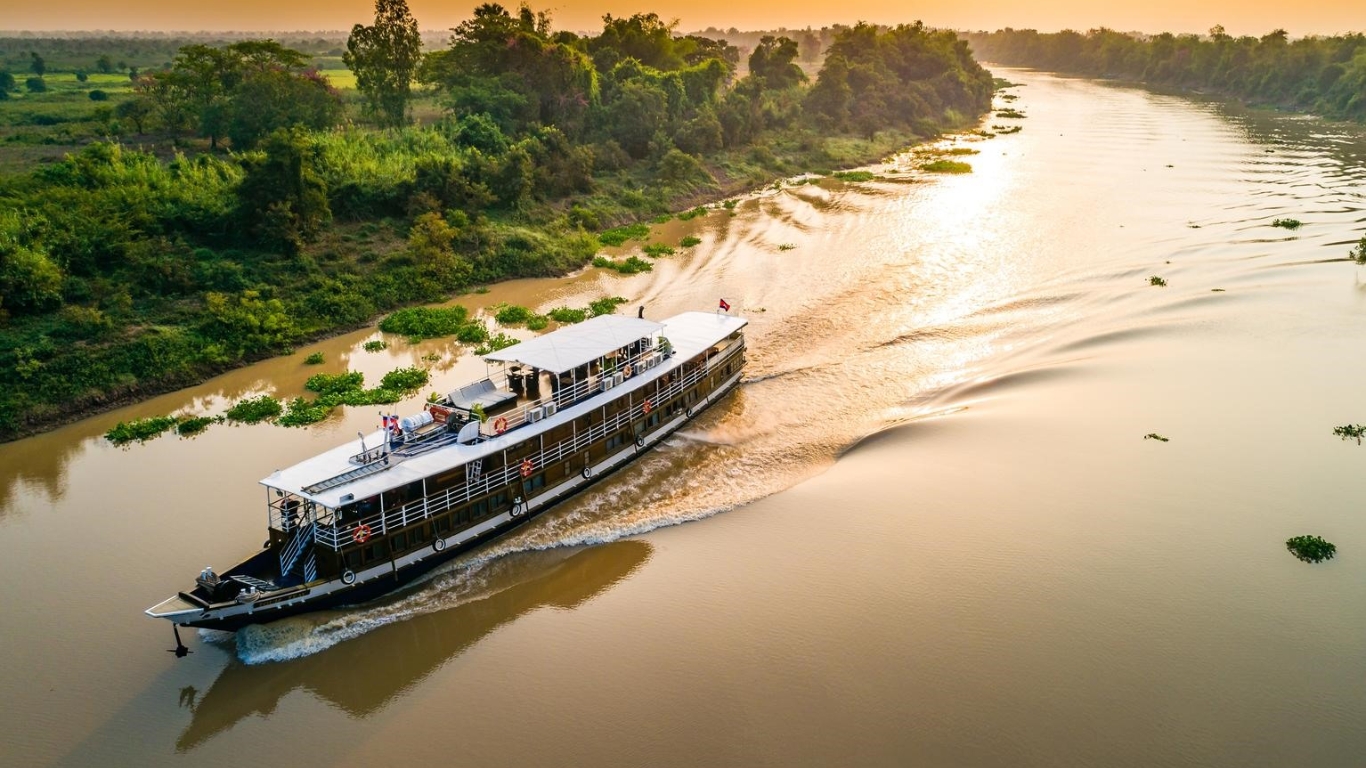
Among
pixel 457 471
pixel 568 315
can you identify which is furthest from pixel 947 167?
pixel 457 471

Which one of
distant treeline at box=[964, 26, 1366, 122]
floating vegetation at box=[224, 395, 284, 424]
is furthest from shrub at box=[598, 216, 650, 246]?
distant treeline at box=[964, 26, 1366, 122]

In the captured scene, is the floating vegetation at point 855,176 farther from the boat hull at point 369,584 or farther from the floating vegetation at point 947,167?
the boat hull at point 369,584

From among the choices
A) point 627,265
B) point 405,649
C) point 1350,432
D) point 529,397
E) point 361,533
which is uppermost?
point 627,265

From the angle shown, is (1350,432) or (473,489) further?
(1350,432)

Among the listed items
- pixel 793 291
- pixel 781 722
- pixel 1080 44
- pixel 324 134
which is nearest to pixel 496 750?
pixel 781 722

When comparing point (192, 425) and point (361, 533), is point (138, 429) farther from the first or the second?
point (361, 533)

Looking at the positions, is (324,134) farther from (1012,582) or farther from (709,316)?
(1012,582)
